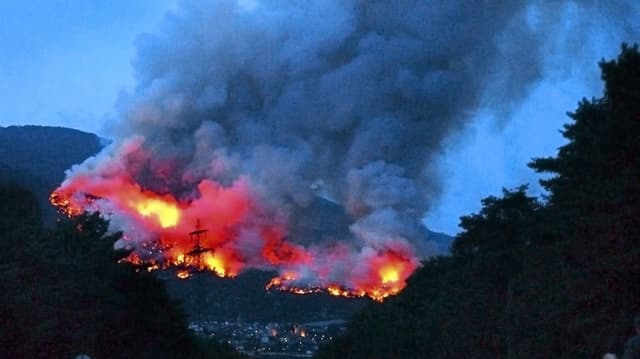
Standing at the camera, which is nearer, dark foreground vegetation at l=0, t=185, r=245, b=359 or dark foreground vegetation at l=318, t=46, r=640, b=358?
dark foreground vegetation at l=318, t=46, r=640, b=358

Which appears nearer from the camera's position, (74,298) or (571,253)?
(571,253)

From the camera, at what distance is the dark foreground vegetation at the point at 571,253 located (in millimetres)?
24234

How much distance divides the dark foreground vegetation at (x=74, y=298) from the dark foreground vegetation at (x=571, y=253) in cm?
1290

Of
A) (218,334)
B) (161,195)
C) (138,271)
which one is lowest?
(138,271)

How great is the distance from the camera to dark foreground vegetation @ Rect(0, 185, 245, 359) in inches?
1180

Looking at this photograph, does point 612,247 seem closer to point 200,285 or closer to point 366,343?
point 366,343

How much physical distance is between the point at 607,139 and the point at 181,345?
129 feet

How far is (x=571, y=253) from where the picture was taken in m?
27.5

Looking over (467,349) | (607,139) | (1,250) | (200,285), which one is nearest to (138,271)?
(467,349)

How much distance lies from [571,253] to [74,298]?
16.9 metres

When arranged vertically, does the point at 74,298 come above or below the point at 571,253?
above

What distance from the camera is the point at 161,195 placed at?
109500 mm

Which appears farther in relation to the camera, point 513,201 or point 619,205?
point 513,201

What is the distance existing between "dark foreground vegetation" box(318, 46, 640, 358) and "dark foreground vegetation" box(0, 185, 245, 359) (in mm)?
12897
